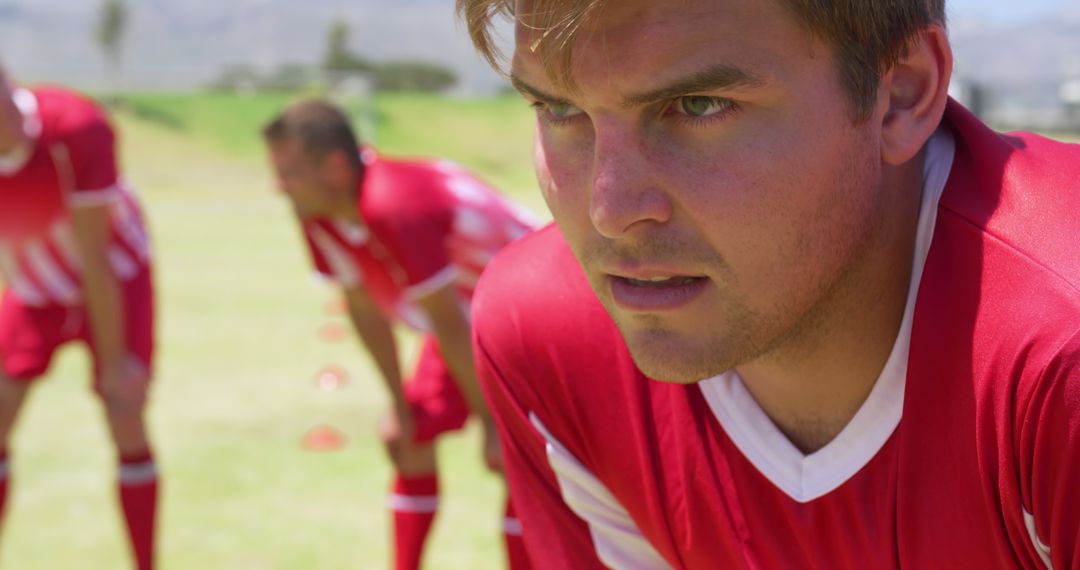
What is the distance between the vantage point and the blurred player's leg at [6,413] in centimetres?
480

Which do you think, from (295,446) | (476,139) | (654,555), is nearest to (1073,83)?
(476,139)

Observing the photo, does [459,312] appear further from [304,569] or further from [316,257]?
[304,569]

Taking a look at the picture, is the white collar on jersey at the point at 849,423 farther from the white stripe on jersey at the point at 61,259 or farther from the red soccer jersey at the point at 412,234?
the white stripe on jersey at the point at 61,259

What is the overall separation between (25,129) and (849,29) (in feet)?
12.6

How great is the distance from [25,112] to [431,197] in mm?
1515

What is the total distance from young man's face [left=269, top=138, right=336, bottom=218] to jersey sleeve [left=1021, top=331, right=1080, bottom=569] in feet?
11.7

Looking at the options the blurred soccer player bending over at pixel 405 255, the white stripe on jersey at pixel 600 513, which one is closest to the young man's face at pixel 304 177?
the blurred soccer player bending over at pixel 405 255

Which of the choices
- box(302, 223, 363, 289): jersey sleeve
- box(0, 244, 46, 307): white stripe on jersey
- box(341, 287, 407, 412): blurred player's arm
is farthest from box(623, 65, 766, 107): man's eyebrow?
box(0, 244, 46, 307): white stripe on jersey

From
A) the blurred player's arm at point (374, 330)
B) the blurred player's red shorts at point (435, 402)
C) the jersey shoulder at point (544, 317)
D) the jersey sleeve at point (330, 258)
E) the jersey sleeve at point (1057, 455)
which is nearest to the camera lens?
the jersey sleeve at point (1057, 455)

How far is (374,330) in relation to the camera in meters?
5.24

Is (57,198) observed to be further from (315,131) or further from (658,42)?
(658,42)

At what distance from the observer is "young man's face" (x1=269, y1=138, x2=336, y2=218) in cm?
477

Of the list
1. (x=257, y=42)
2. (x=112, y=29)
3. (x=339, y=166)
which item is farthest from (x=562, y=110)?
(x=257, y=42)

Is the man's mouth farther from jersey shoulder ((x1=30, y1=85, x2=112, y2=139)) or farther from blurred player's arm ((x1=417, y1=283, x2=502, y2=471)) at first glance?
jersey shoulder ((x1=30, y1=85, x2=112, y2=139))
